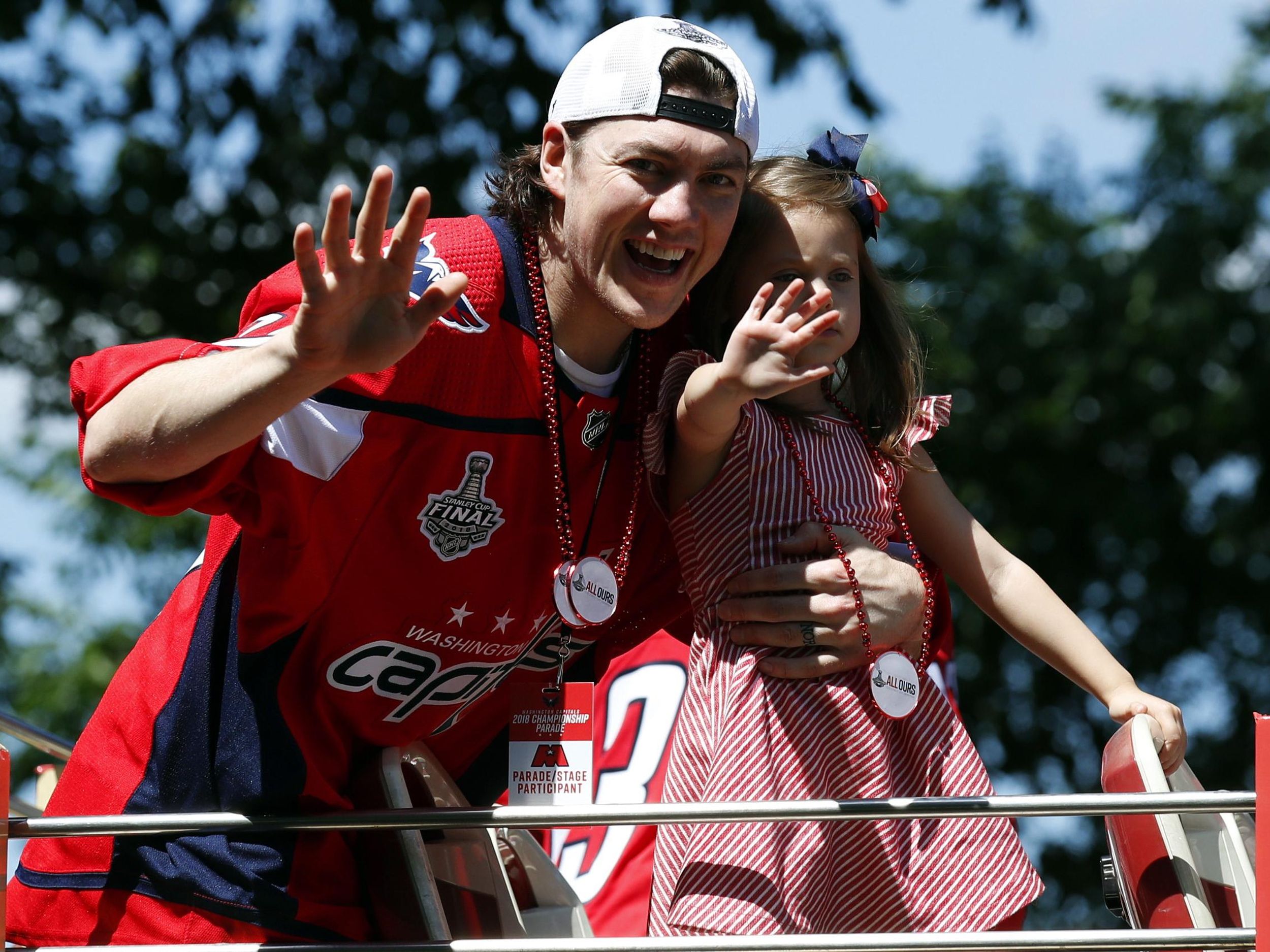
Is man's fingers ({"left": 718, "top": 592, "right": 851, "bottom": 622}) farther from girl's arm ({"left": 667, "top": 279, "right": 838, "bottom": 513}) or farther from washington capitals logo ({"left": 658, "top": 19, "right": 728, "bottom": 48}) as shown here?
washington capitals logo ({"left": 658, "top": 19, "right": 728, "bottom": 48})

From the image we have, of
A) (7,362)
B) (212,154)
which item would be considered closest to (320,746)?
(212,154)

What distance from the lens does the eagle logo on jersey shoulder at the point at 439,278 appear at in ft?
7.31

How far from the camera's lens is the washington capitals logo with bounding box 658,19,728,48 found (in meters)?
2.47

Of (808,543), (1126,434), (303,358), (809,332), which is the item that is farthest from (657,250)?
(1126,434)

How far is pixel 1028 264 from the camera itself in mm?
12320

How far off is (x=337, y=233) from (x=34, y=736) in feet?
5.13

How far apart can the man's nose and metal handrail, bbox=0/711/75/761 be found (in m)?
1.39

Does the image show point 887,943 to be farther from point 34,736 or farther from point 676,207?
point 34,736

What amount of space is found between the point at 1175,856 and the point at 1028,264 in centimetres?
1074

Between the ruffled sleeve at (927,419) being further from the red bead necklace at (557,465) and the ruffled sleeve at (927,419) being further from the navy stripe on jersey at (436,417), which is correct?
the navy stripe on jersey at (436,417)

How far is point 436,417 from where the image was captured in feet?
7.41

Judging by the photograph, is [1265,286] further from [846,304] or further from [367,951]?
[367,951]

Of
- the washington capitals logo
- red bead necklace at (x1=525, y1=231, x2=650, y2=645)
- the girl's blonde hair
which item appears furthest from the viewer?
the girl's blonde hair

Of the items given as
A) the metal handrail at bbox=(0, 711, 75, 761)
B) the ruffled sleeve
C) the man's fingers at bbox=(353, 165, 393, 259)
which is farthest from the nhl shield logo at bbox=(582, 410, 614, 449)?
the metal handrail at bbox=(0, 711, 75, 761)
